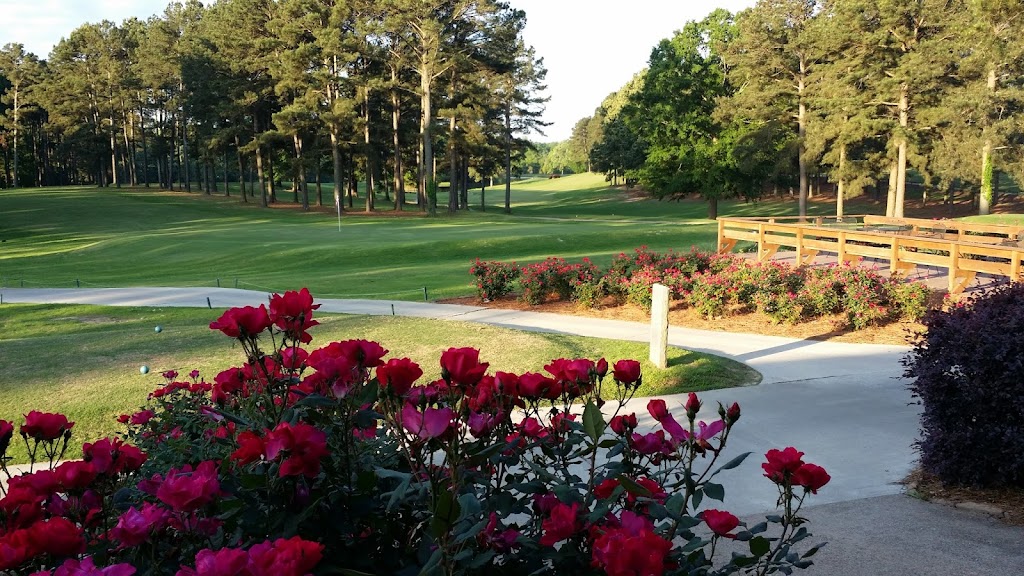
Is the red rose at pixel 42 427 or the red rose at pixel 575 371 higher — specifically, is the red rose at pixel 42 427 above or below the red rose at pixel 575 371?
below

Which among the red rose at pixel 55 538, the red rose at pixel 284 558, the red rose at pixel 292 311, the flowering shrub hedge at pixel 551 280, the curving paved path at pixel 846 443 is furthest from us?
the flowering shrub hedge at pixel 551 280

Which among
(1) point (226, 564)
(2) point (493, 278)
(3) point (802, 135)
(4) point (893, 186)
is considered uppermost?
(3) point (802, 135)

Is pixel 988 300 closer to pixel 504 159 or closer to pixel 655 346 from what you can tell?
pixel 655 346

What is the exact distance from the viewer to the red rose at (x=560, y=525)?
1.94m

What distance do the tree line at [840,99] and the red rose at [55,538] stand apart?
42.6 m

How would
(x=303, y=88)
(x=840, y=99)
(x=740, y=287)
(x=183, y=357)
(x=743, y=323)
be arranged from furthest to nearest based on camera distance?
(x=303, y=88), (x=840, y=99), (x=740, y=287), (x=743, y=323), (x=183, y=357)

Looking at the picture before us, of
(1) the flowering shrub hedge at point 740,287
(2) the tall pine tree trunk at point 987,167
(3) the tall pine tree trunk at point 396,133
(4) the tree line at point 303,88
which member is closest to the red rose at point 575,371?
(1) the flowering shrub hedge at point 740,287

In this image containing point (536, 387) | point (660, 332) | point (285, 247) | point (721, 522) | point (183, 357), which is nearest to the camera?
point (721, 522)

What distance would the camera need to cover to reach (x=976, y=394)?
5023mm

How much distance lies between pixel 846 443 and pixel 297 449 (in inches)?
220

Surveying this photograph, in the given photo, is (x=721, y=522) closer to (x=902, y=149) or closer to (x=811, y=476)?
(x=811, y=476)

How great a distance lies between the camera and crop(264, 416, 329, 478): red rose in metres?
1.76

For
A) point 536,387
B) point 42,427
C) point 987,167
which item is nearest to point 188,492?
point 42,427

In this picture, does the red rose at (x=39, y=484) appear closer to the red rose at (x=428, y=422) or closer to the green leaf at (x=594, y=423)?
the red rose at (x=428, y=422)
